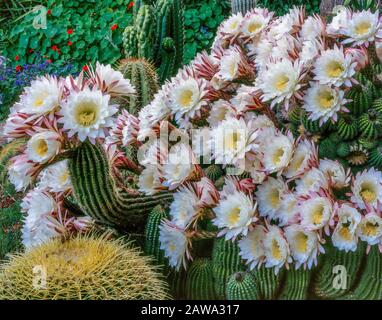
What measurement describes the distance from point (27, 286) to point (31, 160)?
1.43 ft

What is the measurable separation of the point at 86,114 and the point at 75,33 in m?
4.11

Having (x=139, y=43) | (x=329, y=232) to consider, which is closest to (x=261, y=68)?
(x=329, y=232)

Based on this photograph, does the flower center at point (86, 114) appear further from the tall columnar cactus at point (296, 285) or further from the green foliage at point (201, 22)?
the green foliage at point (201, 22)

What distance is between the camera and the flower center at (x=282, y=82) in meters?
2.62

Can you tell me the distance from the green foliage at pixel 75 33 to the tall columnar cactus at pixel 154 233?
355 cm

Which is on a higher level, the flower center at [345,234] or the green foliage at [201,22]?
the green foliage at [201,22]

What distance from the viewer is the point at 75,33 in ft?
20.9

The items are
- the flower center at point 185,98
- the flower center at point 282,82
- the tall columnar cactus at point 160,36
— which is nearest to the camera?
the flower center at point 282,82

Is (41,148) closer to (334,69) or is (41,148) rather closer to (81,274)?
(81,274)

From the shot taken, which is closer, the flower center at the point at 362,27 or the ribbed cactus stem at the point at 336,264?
the ribbed cactus stem at the point at 336,264

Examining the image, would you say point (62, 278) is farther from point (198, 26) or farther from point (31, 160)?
point (198, 26)

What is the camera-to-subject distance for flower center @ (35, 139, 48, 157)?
7.88ft

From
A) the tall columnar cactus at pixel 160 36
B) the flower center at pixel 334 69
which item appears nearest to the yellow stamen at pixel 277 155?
the flower center at pixel 334 69
